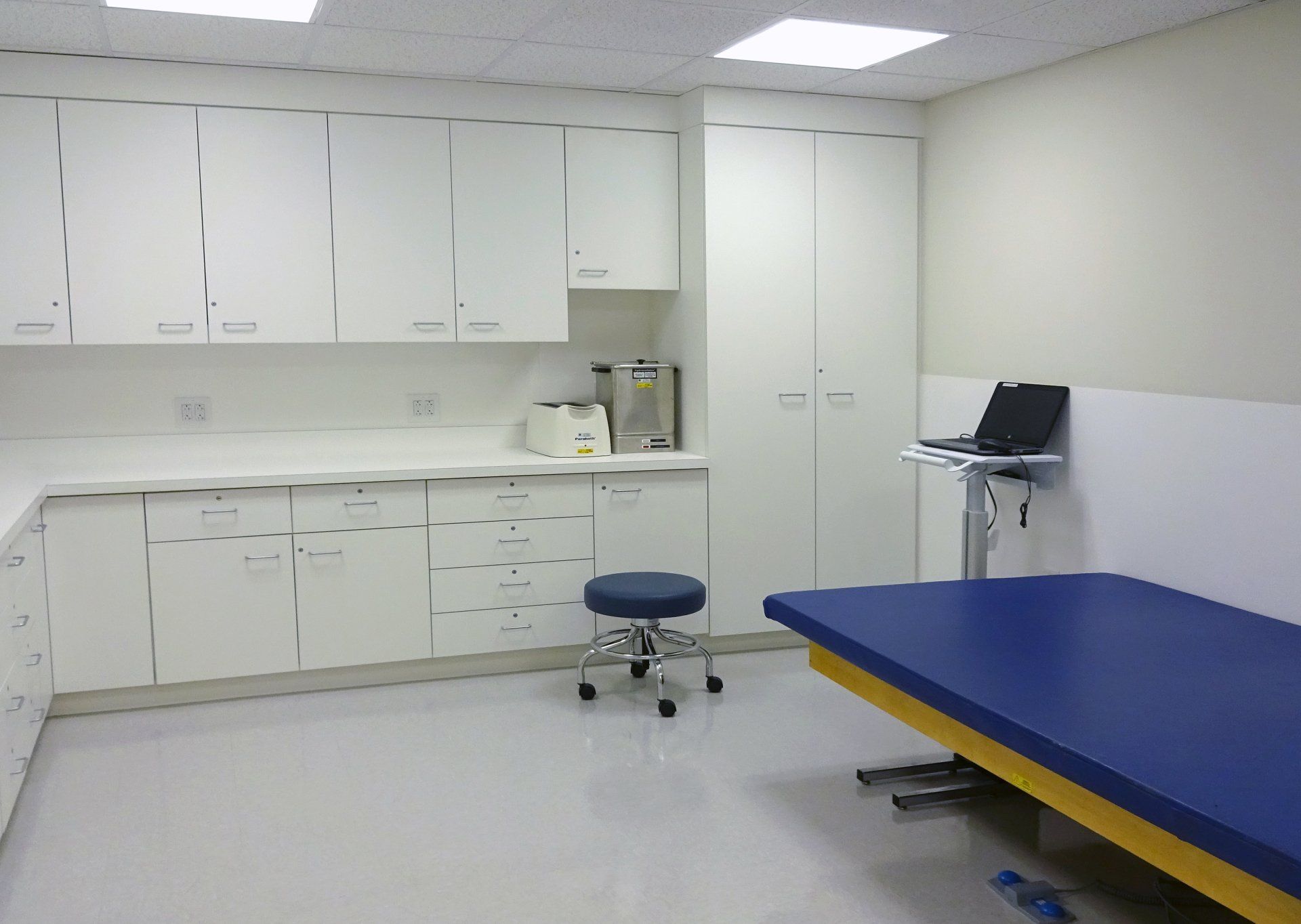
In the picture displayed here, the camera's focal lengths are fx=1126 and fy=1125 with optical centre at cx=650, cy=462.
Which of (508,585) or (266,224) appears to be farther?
(508,585)

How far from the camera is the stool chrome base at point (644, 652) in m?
4.04

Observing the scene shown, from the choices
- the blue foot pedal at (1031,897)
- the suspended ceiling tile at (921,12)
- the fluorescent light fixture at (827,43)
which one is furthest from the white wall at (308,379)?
the blue foot pedal at (1031,897)

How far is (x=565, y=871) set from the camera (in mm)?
2828

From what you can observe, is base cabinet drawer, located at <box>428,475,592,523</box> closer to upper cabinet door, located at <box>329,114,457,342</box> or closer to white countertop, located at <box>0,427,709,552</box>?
white countertop, located at <box>0,427,709,552</box>

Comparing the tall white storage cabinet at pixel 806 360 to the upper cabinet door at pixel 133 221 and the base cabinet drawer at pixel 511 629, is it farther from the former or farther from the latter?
the upper cabinet door at pixel 133 221

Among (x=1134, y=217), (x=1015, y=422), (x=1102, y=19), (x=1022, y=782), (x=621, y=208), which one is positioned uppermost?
(x=1102, y=19)

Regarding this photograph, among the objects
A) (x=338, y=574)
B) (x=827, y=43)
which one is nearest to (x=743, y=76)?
(x=827, y=43)

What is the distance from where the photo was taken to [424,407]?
15.6 feet

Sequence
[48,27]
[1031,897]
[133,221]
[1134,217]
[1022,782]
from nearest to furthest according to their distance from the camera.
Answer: [1022,782] → [1031,897] → [48,27] → [1134,217] → [133,221]

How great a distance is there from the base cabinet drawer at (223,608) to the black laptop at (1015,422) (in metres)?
2.40

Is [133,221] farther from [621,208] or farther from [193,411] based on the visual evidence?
[621,208]

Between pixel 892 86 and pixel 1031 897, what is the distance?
3051 mm

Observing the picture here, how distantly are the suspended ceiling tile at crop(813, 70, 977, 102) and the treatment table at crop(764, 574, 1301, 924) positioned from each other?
1.93 m

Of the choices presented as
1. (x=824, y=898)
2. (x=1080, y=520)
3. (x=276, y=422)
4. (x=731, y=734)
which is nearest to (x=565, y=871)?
(x=824, y=898)
